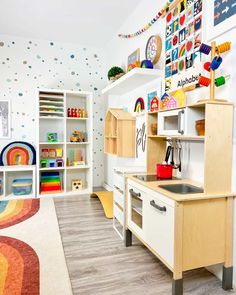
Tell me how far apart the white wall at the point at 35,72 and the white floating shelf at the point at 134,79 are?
1246mm

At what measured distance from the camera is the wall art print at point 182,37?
2068mm

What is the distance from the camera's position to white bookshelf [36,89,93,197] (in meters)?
4.04

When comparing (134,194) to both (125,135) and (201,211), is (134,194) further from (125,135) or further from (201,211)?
(125,135)

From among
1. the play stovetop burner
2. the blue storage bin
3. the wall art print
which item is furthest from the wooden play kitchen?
the blue storage bin

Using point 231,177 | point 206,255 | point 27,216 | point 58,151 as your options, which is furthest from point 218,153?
point 58,151

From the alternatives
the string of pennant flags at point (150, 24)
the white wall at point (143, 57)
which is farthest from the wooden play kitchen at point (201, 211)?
the string of pennant flags at point (150, 24)

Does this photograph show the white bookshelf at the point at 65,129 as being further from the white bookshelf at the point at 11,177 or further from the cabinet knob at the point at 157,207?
the cabinet knob at the point at 157,207

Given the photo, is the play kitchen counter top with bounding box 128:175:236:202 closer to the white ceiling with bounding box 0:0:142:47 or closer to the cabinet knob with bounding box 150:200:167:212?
the cabinet knob with bounding box 150:200:167:212

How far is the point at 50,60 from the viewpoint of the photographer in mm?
4395

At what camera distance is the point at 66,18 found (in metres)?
3.57

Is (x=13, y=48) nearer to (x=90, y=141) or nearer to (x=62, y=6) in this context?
(x=62, y=6)

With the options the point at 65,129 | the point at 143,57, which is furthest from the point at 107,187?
the point at 143,57

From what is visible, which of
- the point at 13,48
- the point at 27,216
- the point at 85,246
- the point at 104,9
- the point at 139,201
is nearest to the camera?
the point at 139,201

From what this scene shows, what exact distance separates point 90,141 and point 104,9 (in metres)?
2.04
